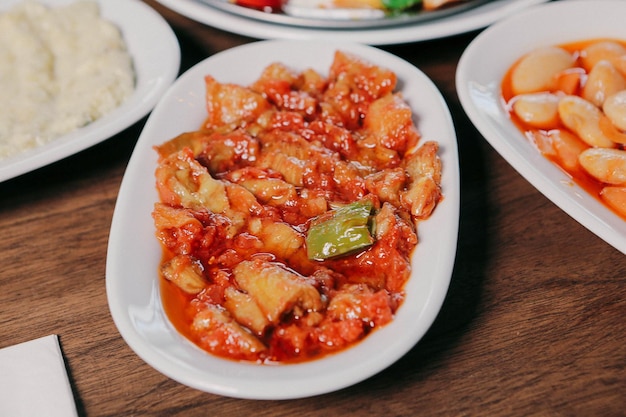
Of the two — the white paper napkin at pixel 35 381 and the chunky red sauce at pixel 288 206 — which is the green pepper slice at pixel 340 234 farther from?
the white paper napkin at pixel 35 381

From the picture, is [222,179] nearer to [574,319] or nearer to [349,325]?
[349,325]

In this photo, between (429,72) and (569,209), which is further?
(429,72)

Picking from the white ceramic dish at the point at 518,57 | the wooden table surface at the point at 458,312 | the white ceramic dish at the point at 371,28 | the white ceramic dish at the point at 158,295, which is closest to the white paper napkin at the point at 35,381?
the wooden table surface at the point at 458,312

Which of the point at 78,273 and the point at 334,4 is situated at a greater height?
the point at 334,4

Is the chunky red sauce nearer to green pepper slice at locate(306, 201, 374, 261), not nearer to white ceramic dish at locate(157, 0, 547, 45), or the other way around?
green pepper slice at locate(306, 201, 374, 261)

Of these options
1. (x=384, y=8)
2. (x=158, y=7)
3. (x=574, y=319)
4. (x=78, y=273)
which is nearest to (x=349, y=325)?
(x=574, y=319)

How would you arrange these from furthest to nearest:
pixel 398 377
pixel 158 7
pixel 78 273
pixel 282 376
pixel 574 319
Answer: pixel 158 7 → pixel 78 273 → pixel 574 319 → pixel 398 377 → pixel 282 376

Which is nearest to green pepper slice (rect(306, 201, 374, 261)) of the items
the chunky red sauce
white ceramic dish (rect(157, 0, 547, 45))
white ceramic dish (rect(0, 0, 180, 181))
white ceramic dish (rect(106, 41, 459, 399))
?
the chunky red sauce
